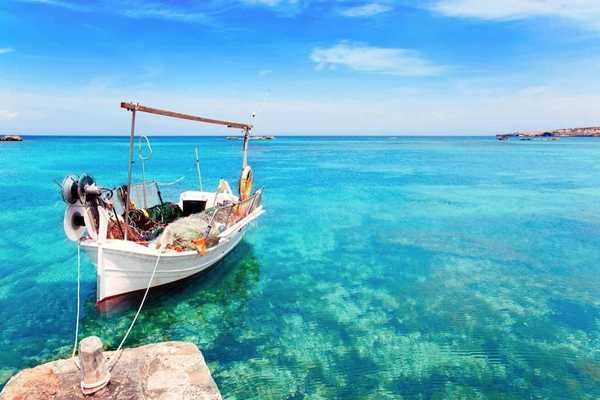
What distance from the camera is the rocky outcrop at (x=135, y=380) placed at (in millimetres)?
5031

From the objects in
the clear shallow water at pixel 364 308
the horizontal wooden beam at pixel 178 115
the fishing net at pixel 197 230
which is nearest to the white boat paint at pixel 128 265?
the fishing net at pixel 197 230

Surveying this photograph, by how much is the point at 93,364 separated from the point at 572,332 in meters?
9.96

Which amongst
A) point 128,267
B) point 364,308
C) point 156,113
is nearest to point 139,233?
point 128,267

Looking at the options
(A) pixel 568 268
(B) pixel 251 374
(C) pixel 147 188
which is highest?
(C) pixel 147 188

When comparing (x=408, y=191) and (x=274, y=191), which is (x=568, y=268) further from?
(x=274, y=191)

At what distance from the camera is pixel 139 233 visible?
407 inches

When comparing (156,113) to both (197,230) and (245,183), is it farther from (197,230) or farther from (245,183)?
(245,183)

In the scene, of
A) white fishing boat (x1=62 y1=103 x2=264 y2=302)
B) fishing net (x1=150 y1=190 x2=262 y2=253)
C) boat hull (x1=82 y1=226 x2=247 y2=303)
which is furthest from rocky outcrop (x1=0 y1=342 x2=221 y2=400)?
fishing net (x1=150 y1=190 x2=262 y2=253)

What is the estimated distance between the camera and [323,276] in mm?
12719

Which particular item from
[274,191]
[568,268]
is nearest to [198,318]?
[568,268]

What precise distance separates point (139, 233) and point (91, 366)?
19.0ft

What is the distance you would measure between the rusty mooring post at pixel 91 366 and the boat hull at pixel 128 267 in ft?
13.6

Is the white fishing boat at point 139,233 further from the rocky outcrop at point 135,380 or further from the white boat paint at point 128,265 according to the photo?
the rocky outcrop at point 135,380

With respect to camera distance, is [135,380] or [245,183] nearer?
[135,380]
